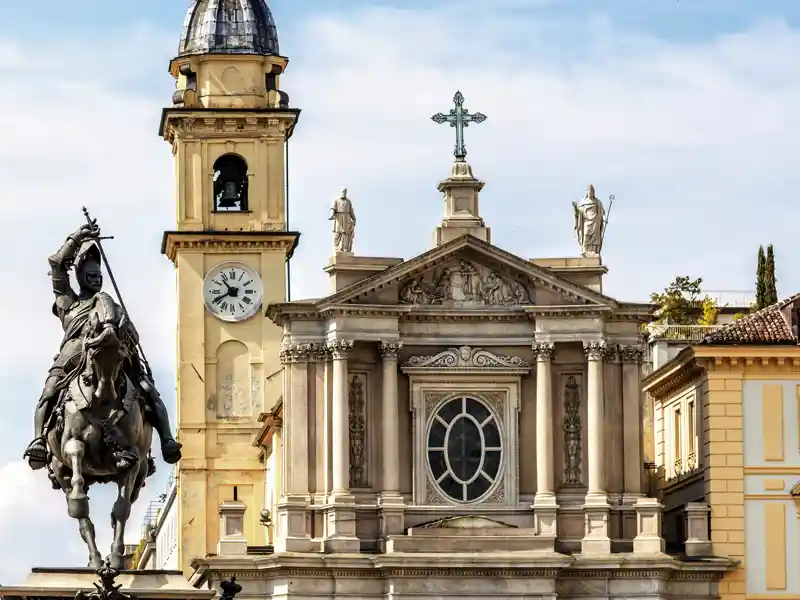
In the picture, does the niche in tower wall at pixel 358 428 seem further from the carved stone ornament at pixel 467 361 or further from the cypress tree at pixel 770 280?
the cypress tree at pixel 770 280

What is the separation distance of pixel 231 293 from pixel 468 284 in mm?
18757

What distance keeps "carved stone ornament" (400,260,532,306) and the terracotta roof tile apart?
501cm

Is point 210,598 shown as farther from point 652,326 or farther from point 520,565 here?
point 652,326

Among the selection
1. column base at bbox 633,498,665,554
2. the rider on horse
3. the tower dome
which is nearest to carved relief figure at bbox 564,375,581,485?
column base at bbox 633,498,665,554

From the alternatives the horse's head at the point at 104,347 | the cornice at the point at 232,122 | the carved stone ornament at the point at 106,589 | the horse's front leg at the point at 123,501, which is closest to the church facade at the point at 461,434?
the cornice at the point at 232,122

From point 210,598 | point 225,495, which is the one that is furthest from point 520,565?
point 210,598

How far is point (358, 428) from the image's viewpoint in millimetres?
74188

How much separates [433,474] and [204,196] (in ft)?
67.7

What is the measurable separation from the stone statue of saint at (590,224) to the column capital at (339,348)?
269 inches

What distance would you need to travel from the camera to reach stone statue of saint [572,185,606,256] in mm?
75188

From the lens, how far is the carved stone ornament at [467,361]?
244 feet

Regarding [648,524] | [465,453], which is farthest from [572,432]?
[648,524]

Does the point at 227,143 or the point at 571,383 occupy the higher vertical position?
the point at 227,143

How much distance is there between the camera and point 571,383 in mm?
75188
